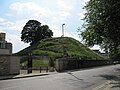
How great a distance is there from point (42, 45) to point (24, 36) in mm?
19066

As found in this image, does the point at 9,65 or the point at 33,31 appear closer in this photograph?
the point at 9,65

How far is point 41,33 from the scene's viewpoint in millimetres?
127250

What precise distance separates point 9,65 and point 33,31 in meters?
92.2

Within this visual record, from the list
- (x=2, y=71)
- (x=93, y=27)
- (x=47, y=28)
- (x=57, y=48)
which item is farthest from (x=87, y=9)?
(x=47, y=28)

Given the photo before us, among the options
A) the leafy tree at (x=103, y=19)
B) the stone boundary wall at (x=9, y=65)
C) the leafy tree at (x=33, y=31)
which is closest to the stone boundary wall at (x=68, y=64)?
the stone boundary wall at (x=9, y=65)

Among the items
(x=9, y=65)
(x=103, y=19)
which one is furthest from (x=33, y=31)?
(x=103, y=19)

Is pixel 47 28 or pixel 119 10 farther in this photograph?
pixel 47 28

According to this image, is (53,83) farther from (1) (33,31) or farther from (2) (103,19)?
(1) (33,31)

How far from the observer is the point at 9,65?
3334 centimetres

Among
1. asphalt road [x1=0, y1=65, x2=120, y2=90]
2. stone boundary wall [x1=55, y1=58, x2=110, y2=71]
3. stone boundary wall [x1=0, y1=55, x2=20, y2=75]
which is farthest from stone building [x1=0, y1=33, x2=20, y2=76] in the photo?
stone boundary wall [x1=55, y1=58, x2=110, y2=71]

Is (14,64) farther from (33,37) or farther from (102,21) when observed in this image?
(33,37)

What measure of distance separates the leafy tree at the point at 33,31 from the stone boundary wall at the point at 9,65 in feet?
287

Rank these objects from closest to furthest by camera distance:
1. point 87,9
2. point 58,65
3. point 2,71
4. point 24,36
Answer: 1. point 87,9
2. point 2,71
3. point 58,65
4. point 24,36

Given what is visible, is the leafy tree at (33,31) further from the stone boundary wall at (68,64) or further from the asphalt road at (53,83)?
the asphalt road at (53,83)
